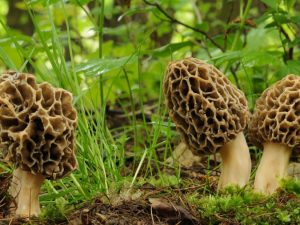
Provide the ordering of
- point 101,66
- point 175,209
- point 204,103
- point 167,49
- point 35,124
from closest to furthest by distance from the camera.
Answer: point 175,209
point 35,124
point 204,103
point 101,66
point 167,49

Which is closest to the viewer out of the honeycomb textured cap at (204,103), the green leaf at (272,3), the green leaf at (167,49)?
the honeycomb textured cap at (204,103)

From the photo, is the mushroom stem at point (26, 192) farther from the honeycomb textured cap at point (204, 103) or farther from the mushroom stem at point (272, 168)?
the mushroom stem at point (272, 168)

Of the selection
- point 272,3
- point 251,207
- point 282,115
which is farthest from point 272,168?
point 272,3

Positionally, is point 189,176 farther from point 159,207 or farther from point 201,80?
point 159,207

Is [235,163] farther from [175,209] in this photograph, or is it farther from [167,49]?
[167,49]

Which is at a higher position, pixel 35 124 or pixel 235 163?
pixel 35 124

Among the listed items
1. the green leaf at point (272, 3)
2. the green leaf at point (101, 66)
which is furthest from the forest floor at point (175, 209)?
the green leaf at point (272, 3)
